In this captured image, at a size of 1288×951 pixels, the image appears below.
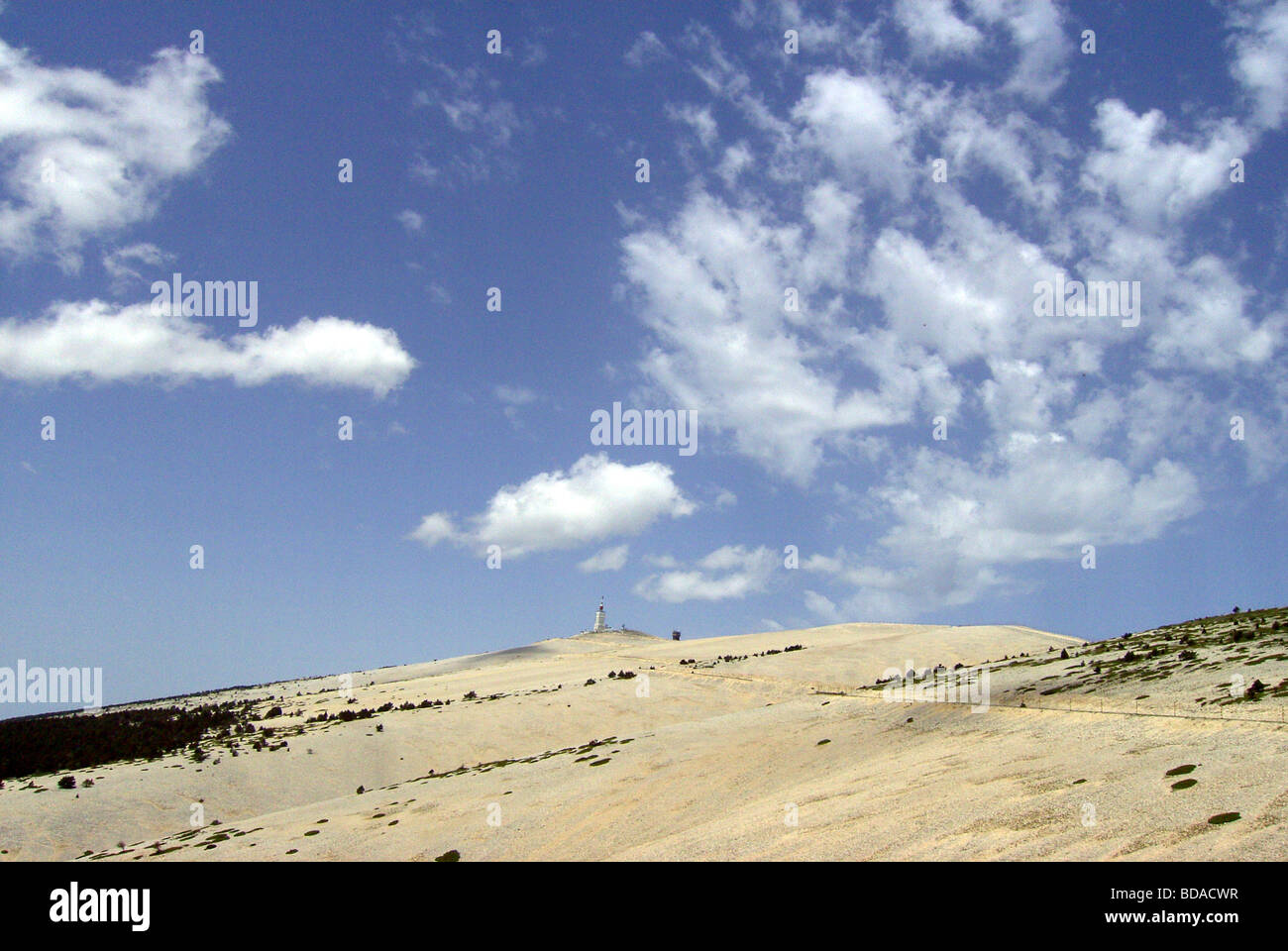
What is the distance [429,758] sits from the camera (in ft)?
153

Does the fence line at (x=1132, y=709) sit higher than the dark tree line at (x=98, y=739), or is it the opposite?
the fence line at (x=1132, y=709)

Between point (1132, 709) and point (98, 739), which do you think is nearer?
point (1132, 709)

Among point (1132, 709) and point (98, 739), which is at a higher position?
point (1132, 709)

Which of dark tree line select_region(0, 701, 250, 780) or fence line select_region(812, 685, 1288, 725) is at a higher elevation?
fence line select_region(812, 685, 1288, 725)

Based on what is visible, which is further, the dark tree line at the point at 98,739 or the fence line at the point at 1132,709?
the dark tree line at the point at 98,739

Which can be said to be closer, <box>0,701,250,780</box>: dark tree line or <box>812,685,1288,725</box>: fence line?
<box>812,685,1288,725</box>: fence line

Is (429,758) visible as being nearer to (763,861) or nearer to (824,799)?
(824,799)
